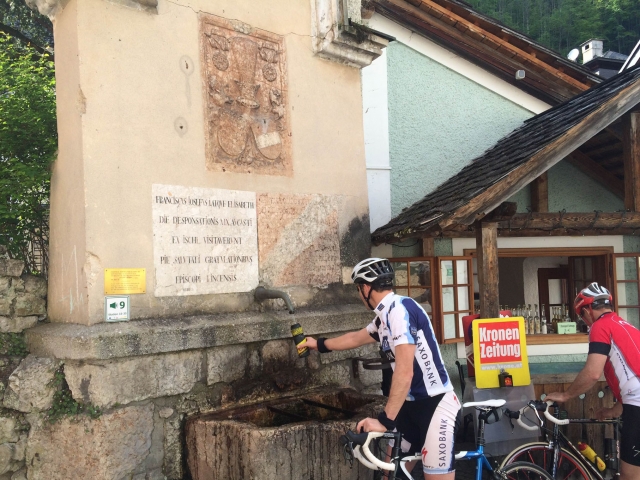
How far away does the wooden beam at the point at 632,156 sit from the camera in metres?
Answer: 6.61

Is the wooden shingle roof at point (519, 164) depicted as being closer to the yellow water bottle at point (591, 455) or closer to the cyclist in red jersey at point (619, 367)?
the cyclist in red jersey at point (619, 367)

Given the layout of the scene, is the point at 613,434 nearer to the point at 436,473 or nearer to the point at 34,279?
the point at 436,473

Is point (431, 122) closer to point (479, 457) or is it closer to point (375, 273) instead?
point (375, 273)

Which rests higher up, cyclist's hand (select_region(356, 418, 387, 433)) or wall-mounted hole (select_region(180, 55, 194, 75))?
wall-mounted hole (select_region(180, 55, 194, 75))

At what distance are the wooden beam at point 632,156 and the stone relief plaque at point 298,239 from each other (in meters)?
3.60

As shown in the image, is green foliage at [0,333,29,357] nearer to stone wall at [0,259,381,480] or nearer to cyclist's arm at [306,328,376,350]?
stone wall at [0,259,381,480]

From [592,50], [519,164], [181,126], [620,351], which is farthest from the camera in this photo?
[592,50]

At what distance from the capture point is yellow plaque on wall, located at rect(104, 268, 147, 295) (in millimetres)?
3918

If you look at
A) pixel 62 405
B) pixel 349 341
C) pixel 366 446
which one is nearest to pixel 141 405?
pixel 62 405

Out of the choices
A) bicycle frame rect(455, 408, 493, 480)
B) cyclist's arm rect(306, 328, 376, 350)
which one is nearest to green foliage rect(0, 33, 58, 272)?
cyclist's arm rect(306, 328, 376, 350)

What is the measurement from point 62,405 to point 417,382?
7.60 ft

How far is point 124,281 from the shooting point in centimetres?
399

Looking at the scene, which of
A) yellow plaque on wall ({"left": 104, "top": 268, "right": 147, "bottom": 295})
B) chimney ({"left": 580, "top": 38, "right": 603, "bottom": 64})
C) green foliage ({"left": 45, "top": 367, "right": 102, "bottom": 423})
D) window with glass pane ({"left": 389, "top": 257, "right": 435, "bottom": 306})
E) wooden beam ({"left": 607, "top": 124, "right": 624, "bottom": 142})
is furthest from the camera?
chimney ({"left": 580, "top": 38, "right": 603, "bottom": 64})

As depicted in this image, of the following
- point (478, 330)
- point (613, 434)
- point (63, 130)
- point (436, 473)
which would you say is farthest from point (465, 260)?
point (63, 130)
